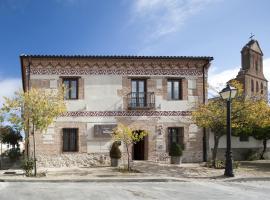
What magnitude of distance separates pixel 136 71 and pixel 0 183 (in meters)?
11.1

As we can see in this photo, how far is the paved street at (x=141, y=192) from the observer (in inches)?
444

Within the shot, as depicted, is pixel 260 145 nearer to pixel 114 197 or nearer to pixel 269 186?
pixel 269 186

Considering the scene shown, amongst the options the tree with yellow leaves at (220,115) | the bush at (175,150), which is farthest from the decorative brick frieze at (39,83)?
the tree with yellow leaves at (220,115)

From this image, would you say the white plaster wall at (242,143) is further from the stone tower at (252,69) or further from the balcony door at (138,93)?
the stone tower at (252,69)

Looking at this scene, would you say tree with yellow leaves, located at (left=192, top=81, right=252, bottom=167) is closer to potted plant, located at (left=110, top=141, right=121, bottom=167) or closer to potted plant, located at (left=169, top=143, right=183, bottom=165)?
potted plant, located at (left=169, top=143, right=183, bottom=165)

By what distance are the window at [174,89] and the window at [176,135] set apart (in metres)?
1.87

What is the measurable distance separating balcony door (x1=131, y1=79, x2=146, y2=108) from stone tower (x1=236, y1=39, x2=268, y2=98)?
40.0m

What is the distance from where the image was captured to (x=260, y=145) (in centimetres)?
2764

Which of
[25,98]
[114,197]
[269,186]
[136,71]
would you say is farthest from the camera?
[136,71]

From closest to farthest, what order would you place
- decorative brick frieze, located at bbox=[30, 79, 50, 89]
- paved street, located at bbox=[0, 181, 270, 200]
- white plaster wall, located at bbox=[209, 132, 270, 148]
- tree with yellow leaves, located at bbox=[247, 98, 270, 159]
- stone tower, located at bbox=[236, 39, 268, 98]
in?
1. paved street, located at bbox=[0, 181, 270, 200]
2. tree with yellow leaves, located at bbox=[247, 98, 270, 159]
3. decorative brick frieze, located at bbox=[30, 79, 50, 89]
4. white plaster wall, located at bbox=[209, 132, 270, 148]
5. stone tower, located at bbox=[236, 39, 268, 98]

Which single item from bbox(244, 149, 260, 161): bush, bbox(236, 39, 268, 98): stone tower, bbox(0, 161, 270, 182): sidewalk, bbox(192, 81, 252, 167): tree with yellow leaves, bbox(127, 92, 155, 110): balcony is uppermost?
bbox(236, 39, 268, 98): stone tower

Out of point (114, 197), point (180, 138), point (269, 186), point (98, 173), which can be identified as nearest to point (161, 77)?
point (180, 138)

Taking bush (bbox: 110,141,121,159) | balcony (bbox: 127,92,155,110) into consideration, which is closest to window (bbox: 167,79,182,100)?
balcony (bbox: 127,92,155,110)

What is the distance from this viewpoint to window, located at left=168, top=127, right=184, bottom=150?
2372 cm
